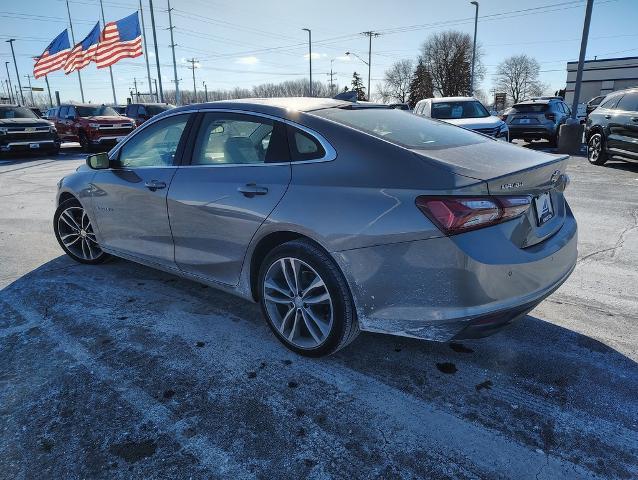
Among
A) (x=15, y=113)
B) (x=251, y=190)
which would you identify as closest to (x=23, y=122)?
(x=15, y=113)

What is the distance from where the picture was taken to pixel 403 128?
3047 mm

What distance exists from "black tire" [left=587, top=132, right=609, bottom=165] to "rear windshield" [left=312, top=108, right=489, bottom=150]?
9020 mm

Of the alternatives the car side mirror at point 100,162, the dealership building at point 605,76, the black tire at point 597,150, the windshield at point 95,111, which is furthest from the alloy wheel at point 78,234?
the dealership building at point 605,76

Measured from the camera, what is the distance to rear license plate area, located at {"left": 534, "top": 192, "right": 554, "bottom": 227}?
8.36 feet

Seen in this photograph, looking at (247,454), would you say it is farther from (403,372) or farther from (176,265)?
(176,265)

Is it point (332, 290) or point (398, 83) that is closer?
point (332, 290)

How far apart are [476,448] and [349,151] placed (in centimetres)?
165

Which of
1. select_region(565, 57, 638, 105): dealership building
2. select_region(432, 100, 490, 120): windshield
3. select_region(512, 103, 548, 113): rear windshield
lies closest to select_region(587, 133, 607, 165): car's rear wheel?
select_region(432, 100, 490, 120): windshield

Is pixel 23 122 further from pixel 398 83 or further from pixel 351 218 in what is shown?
pixel 398 83

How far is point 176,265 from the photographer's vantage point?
11.7ft

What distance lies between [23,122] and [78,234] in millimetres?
13980

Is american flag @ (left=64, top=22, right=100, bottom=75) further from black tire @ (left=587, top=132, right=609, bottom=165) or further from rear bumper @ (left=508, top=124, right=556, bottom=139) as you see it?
black tire @ (left=587, top=132, right=609, bottom=165)

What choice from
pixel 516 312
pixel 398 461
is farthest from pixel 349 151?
pixel 398 461

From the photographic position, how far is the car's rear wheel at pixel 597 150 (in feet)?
34.6
